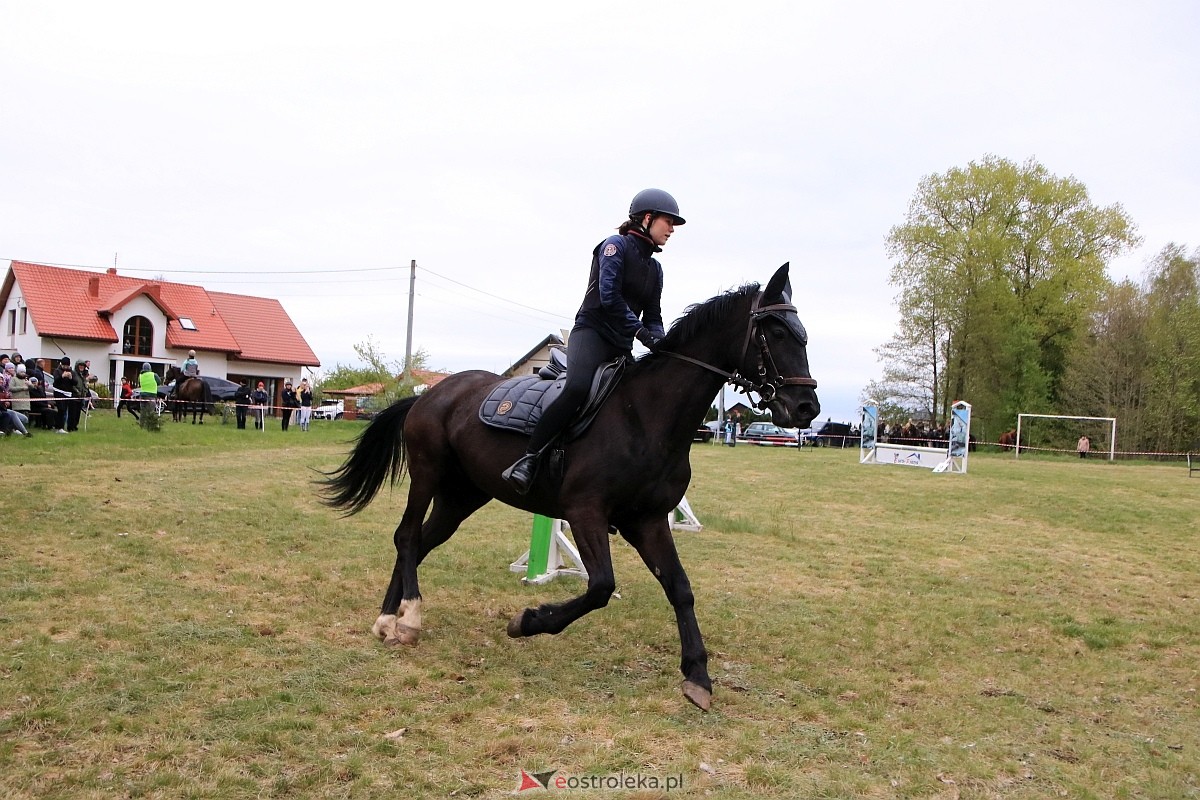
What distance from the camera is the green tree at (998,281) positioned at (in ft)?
163

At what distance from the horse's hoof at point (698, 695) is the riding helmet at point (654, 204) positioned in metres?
2.94

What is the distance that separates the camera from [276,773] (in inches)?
156

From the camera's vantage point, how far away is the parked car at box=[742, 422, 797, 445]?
45531mm

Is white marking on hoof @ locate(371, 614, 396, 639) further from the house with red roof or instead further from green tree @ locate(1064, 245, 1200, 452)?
green tree @ locate(1064, 245, 1200, 452)

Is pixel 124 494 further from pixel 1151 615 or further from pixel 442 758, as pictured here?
pixel 1151 615

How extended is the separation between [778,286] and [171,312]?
177 feet

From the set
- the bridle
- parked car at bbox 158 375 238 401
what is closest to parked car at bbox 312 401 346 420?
parked car at bbox 158 375 238 401

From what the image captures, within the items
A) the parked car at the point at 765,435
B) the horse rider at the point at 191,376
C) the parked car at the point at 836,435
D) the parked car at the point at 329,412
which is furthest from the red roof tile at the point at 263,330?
the parked car at the point at 836,435

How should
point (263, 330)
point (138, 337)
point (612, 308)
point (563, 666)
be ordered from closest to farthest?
point (612, 308)
point (563, 666)
point (138, 337)
point (263, 330)

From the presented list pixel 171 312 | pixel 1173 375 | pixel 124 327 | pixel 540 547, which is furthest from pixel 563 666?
pixel 171 312

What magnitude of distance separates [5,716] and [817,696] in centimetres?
443

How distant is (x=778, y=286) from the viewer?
18.2 feet

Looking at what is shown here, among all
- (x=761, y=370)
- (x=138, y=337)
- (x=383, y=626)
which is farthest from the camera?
(x=138, y=337)

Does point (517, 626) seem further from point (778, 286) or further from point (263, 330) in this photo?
point (263, 330)
